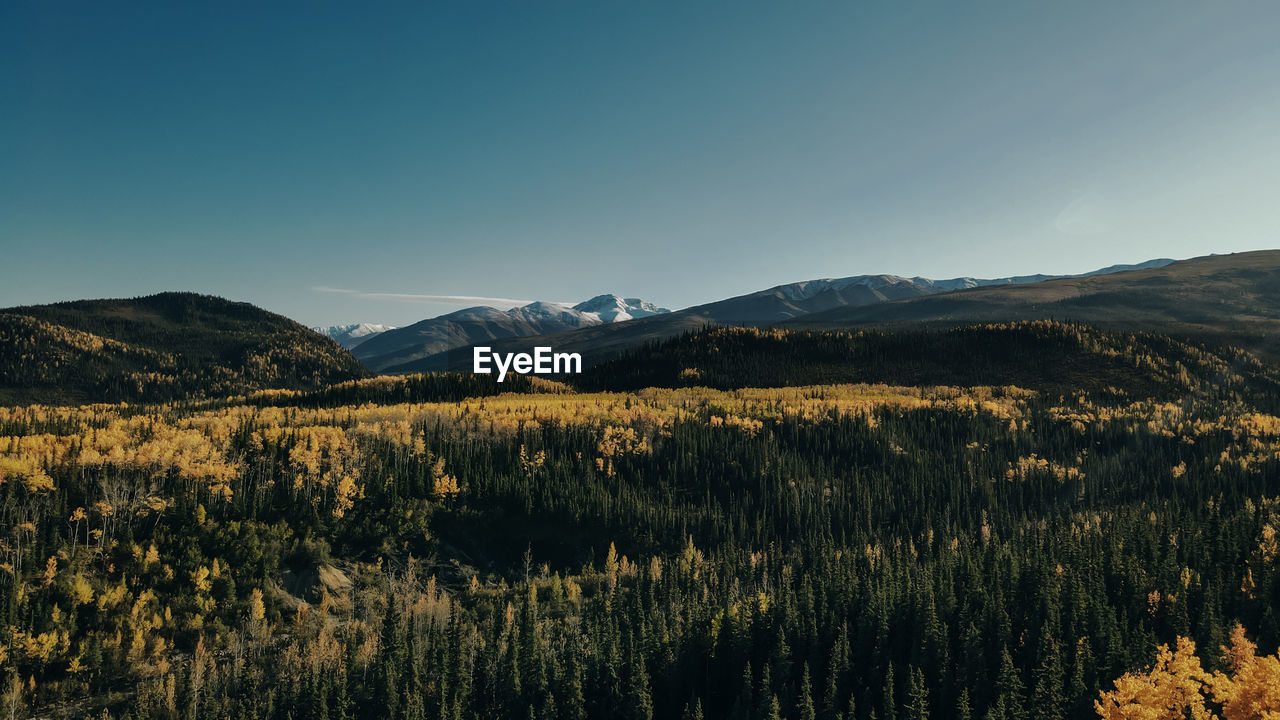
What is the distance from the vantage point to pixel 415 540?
482 feet

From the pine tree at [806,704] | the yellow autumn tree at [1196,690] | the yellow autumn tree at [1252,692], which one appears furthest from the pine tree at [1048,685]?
the pine tree at [806,704]

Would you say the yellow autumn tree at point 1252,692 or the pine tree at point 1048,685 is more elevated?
the yellow autumn tree at point 1252,692

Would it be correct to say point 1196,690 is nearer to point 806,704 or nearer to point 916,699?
point 916,699

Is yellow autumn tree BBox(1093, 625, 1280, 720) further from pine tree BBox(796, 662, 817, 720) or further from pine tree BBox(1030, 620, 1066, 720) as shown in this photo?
pine tree BBox(796, 662, 817, 720)

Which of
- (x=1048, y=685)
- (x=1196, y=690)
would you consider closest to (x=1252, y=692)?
(x=1196, y=690)

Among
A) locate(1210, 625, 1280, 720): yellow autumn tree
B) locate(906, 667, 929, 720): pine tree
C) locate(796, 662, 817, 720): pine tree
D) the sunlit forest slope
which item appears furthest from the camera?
the sunlit forest slope

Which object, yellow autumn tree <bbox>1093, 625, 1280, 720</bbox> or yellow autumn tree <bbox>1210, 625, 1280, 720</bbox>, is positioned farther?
yellow autumn tree <bbox>1093, 625, 1280, 720</bbox>

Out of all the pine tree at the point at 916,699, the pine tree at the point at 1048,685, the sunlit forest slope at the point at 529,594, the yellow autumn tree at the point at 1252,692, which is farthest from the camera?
the sunlit forest slope at the point at 529,594

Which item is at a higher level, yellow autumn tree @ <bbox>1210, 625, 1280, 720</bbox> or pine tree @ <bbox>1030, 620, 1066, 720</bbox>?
yellow autumn tree @ <bbox>1210, 625, 1280, 720</bbox>

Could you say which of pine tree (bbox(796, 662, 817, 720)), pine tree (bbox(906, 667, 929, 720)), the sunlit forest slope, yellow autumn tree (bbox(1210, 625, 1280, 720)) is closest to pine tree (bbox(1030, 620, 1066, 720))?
the sunlit forest slope

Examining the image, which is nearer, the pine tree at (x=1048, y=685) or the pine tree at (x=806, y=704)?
the pine tree at (x=1048, y=685)

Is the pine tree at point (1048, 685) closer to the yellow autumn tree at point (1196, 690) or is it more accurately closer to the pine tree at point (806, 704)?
the yellow autumn tree at point (1196, 690)

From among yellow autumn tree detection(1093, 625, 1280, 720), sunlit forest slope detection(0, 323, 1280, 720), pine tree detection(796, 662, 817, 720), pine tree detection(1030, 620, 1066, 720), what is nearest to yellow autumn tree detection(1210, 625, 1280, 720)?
yellow autumn tree detection(1093, 625, 1280, 720)

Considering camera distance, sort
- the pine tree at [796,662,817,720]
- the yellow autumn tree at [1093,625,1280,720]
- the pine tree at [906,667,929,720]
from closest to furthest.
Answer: the yellow autumn tree at [1093,625,1280,720]
the pine tree at [906,667,929,720]
the pine tree at [796,662,817,720]
